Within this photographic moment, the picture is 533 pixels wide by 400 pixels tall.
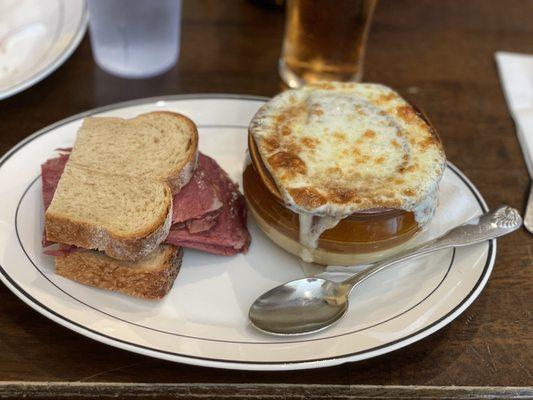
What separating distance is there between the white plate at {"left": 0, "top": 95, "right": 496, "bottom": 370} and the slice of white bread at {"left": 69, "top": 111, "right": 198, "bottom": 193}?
86 millimetres

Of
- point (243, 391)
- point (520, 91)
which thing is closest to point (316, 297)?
point (243, 391)

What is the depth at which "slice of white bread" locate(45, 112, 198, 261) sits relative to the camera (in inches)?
35.1

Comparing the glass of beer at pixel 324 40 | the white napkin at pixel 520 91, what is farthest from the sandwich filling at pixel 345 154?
the white napkin at pixel 520 91

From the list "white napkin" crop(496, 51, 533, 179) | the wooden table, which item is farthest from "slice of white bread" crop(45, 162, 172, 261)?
"white napkin" crop(496, 51, 533, 179)

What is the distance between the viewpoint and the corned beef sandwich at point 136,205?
35.2 inches

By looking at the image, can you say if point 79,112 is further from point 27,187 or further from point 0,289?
point 0,289

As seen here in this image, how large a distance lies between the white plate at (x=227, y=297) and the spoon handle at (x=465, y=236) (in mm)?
21

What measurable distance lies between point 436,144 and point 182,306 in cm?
42

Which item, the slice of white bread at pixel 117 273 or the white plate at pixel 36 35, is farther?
the white plate at pixel 36 35

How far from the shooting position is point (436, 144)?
967 millimetres

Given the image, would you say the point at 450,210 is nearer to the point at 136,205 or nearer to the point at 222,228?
the point at 222,228

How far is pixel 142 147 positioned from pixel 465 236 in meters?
0.50

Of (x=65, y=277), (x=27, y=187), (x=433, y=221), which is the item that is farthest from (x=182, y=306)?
(x=433, y=221)

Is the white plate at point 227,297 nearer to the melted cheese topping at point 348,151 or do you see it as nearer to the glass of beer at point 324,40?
the melted cheese topping at point 348,151
